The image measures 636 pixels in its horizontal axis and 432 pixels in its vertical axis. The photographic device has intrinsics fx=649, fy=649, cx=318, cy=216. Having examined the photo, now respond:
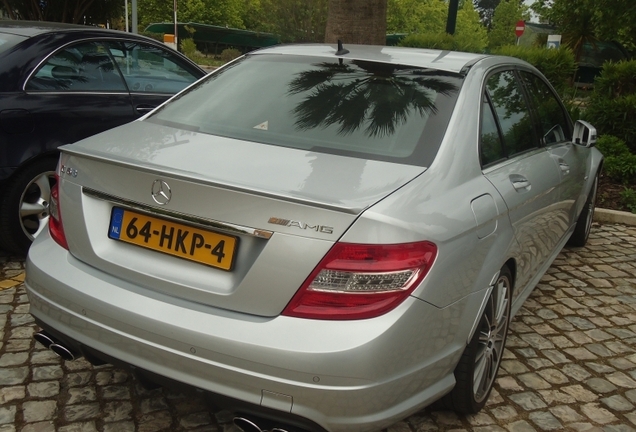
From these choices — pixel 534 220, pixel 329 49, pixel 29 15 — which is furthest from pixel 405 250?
pixel 29 15

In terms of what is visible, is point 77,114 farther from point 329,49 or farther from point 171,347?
point 171,347

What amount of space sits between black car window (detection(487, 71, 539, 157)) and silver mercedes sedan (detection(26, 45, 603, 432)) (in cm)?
11

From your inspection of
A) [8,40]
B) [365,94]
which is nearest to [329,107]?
[365,94]

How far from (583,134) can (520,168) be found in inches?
60.4

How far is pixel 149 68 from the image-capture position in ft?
17.9

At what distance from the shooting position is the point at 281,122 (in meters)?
2.84

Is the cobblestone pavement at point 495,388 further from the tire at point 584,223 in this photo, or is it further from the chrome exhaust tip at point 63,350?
the tire at point 584,223

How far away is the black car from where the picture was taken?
13.9 ft

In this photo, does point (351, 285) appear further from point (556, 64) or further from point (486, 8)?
point (486, 8)

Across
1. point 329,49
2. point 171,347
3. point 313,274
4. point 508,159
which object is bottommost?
point 171,347

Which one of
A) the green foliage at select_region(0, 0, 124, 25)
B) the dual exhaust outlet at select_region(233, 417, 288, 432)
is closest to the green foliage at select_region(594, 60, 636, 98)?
the dual exhaust outlet at select_region(233, 417, 288, 432)

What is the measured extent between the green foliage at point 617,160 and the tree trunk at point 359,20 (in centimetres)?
315

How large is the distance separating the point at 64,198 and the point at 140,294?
57 cm

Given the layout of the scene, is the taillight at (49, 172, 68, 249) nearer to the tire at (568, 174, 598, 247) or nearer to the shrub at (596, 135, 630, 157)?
the tire at (568, 174, 598, 247)
